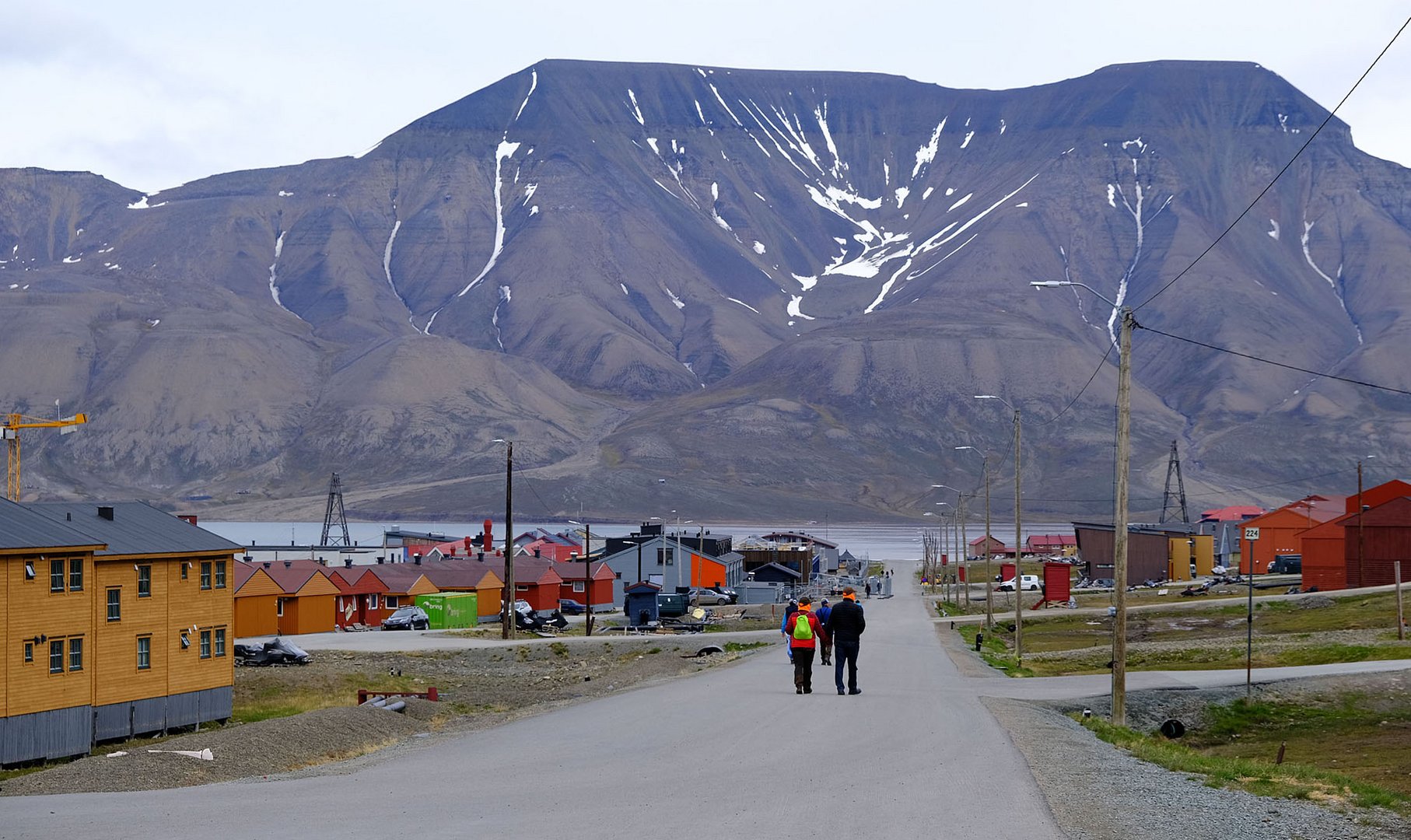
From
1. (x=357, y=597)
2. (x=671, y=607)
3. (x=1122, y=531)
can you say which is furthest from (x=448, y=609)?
(x=1122, y=531)

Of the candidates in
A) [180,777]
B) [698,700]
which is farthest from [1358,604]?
[180,777]

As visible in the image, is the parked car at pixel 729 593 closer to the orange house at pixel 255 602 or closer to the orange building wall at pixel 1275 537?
the orange house at pixel 255 602

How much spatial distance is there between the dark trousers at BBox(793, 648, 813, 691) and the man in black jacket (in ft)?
1.88

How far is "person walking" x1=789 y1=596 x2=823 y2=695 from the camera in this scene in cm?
2995

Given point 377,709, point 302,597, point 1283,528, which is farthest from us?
point 1283,528

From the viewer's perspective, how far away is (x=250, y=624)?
74500 millimetres

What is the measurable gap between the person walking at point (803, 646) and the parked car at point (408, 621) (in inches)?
2192

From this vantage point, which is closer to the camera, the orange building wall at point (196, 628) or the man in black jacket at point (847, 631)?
the man in black jacket at point (847, 631)

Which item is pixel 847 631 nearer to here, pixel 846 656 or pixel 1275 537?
pixel 846 656

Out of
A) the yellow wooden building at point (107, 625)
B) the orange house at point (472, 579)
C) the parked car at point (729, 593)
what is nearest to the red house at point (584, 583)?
the orange house at point (472, 579)

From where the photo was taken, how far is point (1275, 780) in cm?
2119

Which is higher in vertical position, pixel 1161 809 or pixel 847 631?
pixel 847 631

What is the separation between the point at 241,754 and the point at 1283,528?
107m

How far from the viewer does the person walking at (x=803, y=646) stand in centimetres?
2995
